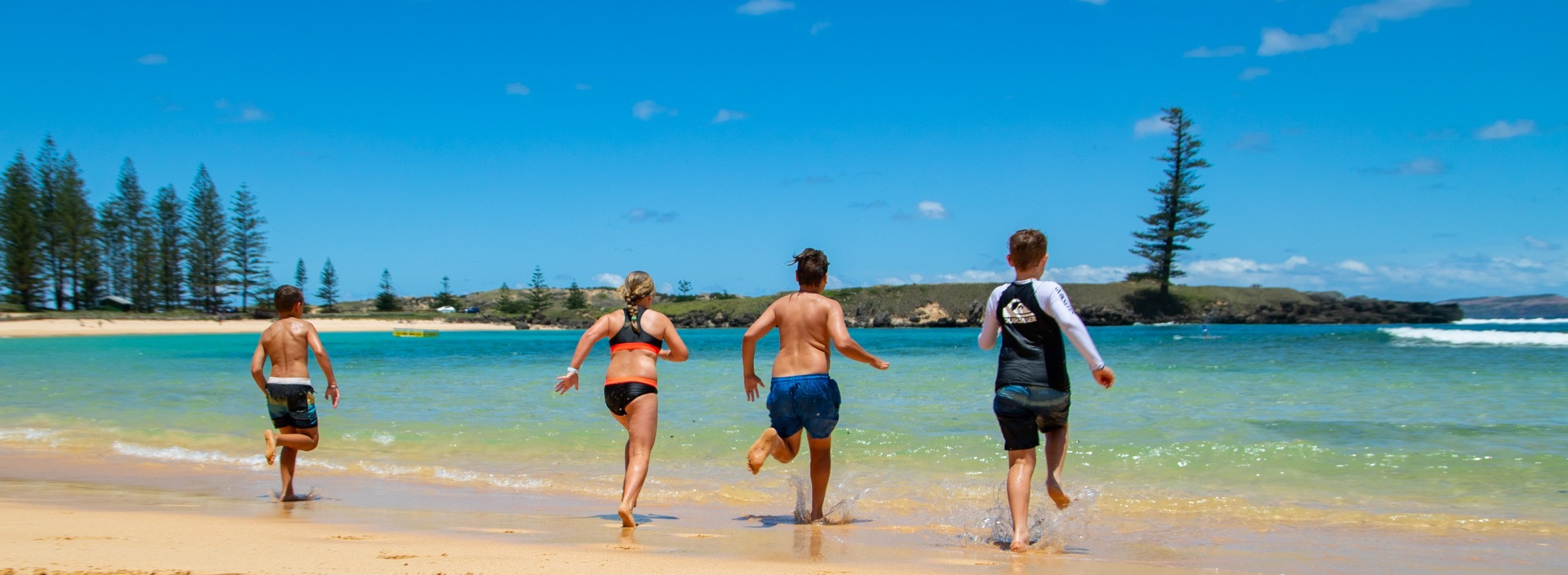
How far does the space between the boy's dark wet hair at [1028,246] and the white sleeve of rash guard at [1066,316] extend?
15 centimetres

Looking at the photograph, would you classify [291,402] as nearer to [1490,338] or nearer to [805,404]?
[805,404]

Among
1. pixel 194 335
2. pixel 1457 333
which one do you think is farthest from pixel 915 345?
pixel 194 335

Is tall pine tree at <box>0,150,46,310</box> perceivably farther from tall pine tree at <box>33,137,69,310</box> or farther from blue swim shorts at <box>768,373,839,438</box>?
blue swim shorts at <box>768,373,839,438</box>

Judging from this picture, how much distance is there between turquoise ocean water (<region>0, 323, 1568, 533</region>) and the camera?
6566mm

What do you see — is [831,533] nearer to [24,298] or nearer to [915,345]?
[915,345]

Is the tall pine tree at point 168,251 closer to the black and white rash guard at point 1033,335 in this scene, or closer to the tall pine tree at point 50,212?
the tall pine tree at point 50,212

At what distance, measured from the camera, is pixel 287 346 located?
6035mm

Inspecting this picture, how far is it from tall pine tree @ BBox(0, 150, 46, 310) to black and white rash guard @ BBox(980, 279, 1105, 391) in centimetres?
7301

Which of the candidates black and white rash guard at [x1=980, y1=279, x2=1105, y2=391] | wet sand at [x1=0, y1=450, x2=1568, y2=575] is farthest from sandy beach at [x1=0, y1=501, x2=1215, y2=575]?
black and white rash guard at [x1=980, y1=279, x2=1105, y2=391]

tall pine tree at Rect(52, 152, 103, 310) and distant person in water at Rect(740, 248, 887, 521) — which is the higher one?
tall pine tree at Rect(52, 152, 103, 310)

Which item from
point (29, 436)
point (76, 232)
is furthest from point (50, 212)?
point (29, 436)

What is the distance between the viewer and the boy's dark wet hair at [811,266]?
5266 mm

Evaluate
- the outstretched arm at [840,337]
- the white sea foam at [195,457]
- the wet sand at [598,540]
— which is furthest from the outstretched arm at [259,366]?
the outstretched arm at [840,337]

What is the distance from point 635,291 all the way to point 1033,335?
7.24 ft
